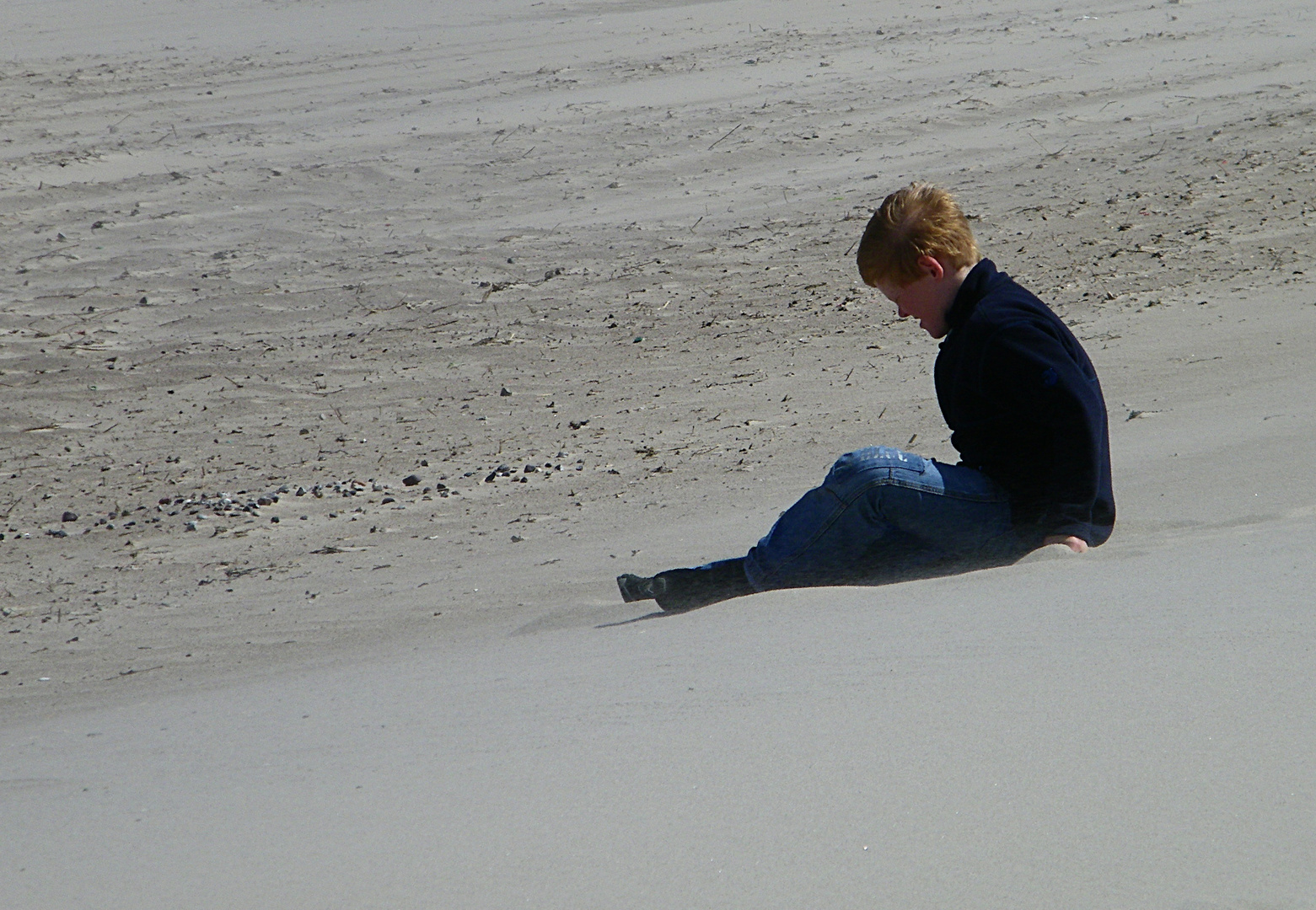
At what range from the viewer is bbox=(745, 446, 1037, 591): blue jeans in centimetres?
342

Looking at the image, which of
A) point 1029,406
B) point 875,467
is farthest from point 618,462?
point 1029,406

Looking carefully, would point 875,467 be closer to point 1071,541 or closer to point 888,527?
point 888,527

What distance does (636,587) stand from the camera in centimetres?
369

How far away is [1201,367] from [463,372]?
3.90 meters

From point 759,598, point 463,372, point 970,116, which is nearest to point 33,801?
point 759,598

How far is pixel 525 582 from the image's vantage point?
14.4 feet

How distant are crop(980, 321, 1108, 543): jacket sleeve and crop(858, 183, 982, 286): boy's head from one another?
282mm

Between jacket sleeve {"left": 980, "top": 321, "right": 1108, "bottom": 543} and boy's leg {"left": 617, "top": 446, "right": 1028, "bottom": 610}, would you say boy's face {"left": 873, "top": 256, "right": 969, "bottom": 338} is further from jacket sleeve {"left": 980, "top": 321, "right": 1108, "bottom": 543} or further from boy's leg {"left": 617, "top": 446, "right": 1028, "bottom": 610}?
boy's leg {"left": 617, "top": 446, "right": 1028, "bottom": 610}

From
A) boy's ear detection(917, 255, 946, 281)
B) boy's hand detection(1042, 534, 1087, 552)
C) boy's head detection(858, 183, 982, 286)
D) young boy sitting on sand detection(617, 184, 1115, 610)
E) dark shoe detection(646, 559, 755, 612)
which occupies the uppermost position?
boy's head detection(858, 183, 982, 286)

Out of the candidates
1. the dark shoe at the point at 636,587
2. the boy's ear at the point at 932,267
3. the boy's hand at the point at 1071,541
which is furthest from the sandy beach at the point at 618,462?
the boy's ear at the point at 932,267

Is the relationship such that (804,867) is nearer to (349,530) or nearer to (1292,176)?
(349,530)

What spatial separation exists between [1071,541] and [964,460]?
41 cm

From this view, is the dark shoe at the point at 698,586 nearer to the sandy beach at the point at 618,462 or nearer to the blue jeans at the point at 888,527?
the blue jeans at the point at 888,527

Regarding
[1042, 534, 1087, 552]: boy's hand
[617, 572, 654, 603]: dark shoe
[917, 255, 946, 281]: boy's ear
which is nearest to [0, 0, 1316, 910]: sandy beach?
[1042, 534, 1087, 552]: boy's hand
